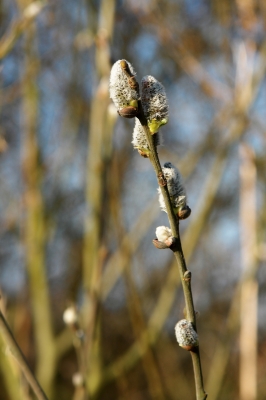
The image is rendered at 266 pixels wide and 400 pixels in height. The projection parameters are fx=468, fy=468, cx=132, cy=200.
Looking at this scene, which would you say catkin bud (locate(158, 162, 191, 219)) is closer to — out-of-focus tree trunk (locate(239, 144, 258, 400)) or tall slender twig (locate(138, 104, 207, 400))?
tall slender twig (locate(138, 104, 207, 400))

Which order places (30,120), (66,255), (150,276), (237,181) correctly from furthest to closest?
(150,276) → (66,255) → (237,181) → (30,120)

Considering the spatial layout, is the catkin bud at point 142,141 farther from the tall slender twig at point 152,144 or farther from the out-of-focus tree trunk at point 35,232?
the out-of-focus tree trunk at point 35,232

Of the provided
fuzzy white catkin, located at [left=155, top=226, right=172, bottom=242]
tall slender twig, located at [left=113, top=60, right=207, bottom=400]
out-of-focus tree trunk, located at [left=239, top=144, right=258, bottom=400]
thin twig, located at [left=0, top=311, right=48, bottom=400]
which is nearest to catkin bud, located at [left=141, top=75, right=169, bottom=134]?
tall slender twig, located at [left=113, top=60, right=207, bottom=400]

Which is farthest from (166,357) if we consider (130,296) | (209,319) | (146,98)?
(146,98)

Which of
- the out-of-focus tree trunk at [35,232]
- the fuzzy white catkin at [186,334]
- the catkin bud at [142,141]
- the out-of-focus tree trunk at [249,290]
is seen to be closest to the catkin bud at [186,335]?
the fuzzy white catkin at [186,334]

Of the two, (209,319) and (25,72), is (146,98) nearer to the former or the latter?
(25,72)

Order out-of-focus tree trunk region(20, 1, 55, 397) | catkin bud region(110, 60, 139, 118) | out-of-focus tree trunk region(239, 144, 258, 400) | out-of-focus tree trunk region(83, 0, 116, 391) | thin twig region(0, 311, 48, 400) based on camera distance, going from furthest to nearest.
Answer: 1. out-of-focus tree trunk region(20, 1, 55, 397)
2. out-of-focus tree trunk region(239, 144, 258, 400)
3. out-of-focus tree trunk region(83, 0, 116, 391)
4. thin twig region(0, 311, 48, 400)
5. catkin bud region(110, 60, 139, 118)
